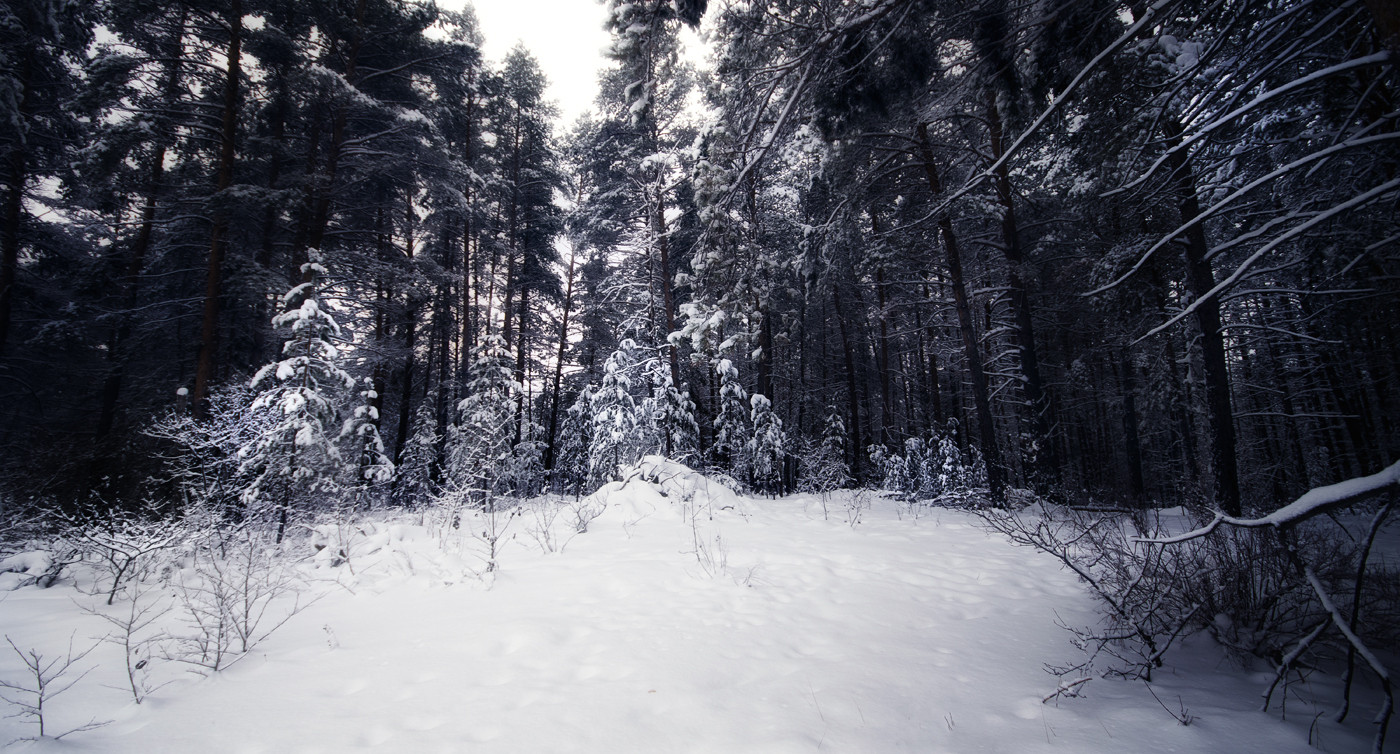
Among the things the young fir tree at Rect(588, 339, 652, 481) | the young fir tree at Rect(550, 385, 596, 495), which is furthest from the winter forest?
the young fir tree at Rect(550, 385, 596, 495)

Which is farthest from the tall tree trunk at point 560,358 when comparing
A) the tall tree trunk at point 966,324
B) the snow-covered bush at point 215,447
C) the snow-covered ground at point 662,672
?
the snow-covered ground at point 662,672

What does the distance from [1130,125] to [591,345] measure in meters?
17.7

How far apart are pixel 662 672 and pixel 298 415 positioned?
23.7ft

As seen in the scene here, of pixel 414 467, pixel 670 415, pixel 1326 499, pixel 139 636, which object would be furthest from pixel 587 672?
pixel 414 467

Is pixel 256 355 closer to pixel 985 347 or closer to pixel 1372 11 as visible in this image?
pixel 1372 11

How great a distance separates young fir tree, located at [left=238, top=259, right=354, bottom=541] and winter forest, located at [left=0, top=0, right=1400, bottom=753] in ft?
0.26

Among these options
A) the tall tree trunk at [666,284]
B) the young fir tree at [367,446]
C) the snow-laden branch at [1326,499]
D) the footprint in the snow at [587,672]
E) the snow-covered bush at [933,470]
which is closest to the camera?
the snow-laden branch at [1326,499]

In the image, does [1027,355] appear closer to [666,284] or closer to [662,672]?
[666,284]

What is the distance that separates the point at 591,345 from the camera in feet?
63.9

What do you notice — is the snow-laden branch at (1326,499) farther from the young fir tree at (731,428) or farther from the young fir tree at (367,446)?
the young fir tree at (367,446)

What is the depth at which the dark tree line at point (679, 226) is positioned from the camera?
3.74m

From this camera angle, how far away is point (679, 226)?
1195cm

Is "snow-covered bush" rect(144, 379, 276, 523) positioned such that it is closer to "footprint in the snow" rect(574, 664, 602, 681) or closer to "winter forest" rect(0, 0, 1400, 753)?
"winter forest" rect(0, 0, 1400, 753)

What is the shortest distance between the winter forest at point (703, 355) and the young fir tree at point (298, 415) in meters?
0.08
